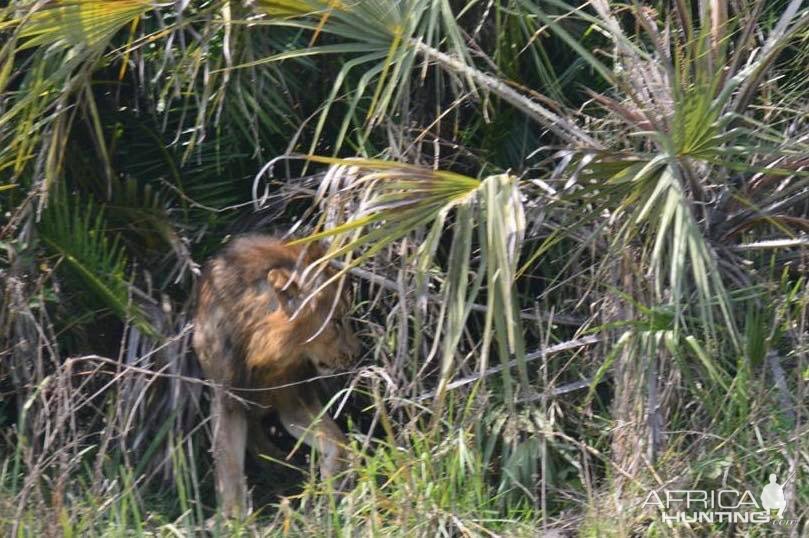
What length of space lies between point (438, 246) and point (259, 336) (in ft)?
2.93

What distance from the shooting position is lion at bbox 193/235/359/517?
5867 mm

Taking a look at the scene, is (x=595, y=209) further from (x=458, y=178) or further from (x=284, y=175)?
(x=284, y=175)

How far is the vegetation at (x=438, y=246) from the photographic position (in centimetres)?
501

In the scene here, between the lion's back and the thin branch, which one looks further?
the lion's back

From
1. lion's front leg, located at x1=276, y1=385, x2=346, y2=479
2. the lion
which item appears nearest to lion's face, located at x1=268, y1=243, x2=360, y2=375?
the lion

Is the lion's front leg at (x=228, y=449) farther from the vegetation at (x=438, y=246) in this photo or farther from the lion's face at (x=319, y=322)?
the lion's face at (x=319, y=322)

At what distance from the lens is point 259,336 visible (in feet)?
19.3

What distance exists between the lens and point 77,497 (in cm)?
555
